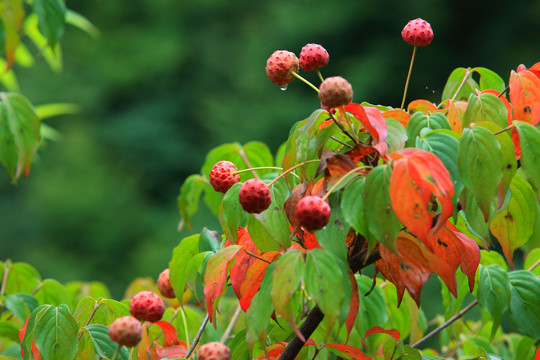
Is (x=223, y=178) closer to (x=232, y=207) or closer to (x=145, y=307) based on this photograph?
(x=232, y=207)

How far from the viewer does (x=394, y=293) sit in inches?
40.8

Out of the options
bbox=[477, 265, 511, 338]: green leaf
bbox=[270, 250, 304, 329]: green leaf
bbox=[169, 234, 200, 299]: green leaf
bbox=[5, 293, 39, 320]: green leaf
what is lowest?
bbox=[5, 293, 39, 320]: green leaf

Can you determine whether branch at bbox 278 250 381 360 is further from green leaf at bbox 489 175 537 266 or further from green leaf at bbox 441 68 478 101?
green leaf at bbox 441 68 478 101

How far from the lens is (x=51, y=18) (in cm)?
111

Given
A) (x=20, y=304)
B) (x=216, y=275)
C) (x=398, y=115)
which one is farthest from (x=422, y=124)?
(x=20, y=304)

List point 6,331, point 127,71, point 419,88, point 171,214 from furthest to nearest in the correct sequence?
point 127,71
point 171,214
point 419,88
point 6,331

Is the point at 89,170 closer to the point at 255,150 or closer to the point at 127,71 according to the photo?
the point at 127,71

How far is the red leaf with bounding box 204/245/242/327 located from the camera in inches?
26.4

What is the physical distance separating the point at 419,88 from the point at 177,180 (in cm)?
273

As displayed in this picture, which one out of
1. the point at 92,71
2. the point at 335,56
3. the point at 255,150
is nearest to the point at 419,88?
the point at 335,56

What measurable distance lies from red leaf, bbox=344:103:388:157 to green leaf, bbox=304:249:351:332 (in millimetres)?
122

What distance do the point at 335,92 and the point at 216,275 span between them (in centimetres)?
23

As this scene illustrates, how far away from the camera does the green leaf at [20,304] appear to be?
0.96m

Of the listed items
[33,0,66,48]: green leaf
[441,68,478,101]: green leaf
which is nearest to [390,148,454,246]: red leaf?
[441,68,478,101]: green leaf
